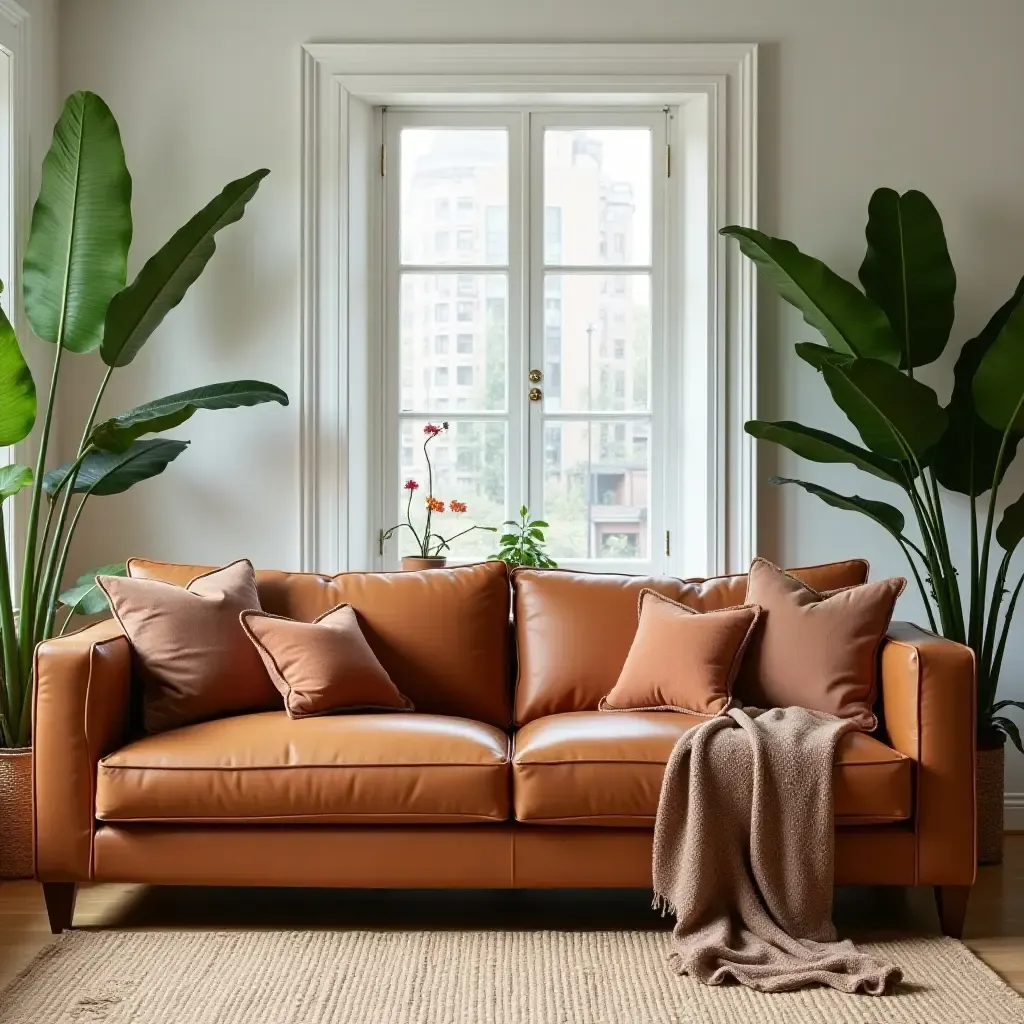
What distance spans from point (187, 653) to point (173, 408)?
79 centimetres

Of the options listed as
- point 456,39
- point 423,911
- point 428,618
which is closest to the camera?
point 423,911

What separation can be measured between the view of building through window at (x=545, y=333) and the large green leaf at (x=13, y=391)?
1337 mm

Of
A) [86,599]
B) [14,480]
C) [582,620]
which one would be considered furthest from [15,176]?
[582,620]

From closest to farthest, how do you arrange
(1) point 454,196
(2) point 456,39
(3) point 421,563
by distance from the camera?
(3) point 421,563, (2) point 456,39, (1) point 454,196

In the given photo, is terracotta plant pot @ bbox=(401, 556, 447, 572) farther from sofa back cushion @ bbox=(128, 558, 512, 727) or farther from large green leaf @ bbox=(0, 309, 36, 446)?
large green leaf @ bbox=(0, 309, 36, 446)

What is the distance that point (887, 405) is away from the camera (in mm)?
3066

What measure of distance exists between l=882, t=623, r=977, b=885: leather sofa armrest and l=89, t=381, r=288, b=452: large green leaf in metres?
1.99

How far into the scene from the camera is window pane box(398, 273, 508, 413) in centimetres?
404

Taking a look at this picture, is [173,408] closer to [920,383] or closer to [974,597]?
[920,383]

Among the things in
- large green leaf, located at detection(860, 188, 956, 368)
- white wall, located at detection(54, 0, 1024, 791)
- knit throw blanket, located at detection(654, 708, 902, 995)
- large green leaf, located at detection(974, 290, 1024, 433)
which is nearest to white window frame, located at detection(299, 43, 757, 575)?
white wall, located at detection(54, 0, 1024, 791)

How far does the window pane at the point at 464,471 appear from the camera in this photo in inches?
159

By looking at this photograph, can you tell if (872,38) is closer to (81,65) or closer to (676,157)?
(676,157)

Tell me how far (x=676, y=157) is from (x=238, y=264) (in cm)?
154

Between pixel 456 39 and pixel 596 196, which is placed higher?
pixel 456 39
